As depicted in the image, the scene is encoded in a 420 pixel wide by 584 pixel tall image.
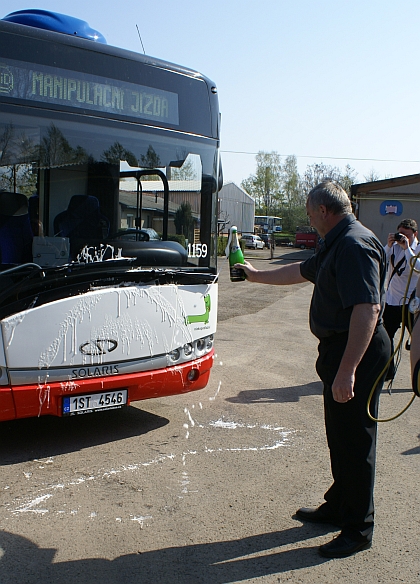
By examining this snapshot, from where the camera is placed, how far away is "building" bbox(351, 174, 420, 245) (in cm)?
2844

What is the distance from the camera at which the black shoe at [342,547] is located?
3.66 metres

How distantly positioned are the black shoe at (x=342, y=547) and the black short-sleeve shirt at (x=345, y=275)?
1.21 metres

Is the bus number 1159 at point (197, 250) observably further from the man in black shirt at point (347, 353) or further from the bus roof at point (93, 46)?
the man in black shirt at point (347, 353)

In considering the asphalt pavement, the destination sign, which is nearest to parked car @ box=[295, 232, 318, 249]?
the asphalt pavement

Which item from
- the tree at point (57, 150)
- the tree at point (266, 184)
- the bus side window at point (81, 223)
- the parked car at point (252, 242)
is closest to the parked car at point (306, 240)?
the parked car at point (252, 242)

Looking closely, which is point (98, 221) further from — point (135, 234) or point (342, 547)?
point (342, 547)

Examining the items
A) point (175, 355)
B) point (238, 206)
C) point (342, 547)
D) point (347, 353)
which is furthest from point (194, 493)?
point (238, 206)

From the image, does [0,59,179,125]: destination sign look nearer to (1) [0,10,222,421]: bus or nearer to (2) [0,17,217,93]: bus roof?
(1) [0,10,222,421]: bus

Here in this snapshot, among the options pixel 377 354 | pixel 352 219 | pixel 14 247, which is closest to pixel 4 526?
pixel 14 247

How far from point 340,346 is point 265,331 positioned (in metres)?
8.41

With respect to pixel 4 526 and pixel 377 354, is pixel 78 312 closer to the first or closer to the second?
pixel 4 526

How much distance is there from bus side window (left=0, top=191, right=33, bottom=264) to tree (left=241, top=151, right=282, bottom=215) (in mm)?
96029

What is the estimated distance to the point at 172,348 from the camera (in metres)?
5.67

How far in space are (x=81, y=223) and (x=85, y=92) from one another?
1.09 m
